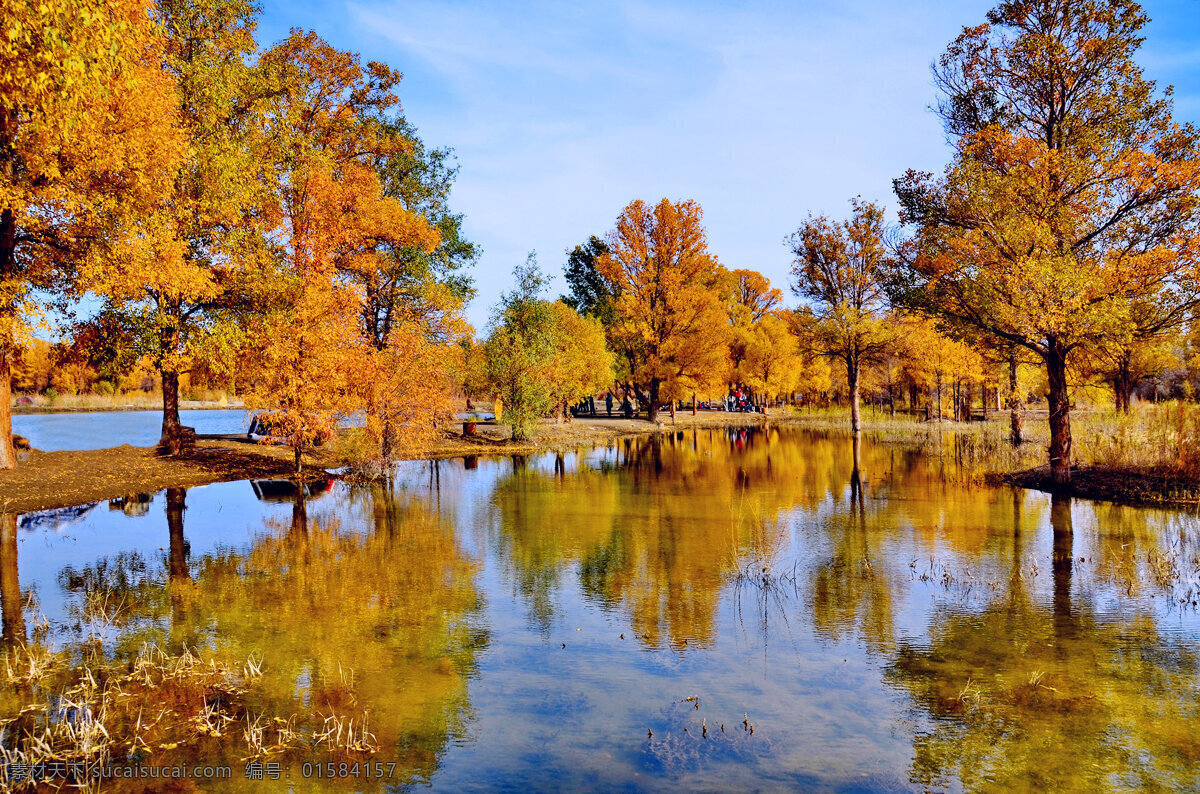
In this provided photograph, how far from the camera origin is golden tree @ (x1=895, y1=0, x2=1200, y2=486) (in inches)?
855

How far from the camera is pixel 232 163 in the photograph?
2577 cm

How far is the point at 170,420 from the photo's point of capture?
98.6ft

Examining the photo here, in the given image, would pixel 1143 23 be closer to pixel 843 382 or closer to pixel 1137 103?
pixel 1137 103

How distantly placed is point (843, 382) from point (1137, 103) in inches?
2841

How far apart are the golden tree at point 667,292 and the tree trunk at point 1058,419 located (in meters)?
35.0

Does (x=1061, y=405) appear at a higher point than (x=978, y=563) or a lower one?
higher

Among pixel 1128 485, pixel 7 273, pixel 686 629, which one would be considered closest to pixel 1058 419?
pixel 1128 485

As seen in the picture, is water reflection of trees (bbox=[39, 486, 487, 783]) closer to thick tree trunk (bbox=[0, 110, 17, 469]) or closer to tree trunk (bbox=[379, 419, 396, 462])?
thick tree trunk (bbox=[0, 110, 17, 469])

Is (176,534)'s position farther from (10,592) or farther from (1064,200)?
(1064,200)

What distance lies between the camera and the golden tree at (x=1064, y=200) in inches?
855

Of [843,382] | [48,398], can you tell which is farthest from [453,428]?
[48,398]

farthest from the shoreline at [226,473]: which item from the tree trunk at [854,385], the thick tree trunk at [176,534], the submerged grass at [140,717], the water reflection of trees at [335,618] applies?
the submerged grass at [140,717]

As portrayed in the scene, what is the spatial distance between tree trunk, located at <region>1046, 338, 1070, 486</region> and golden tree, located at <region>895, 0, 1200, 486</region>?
4 centimetres

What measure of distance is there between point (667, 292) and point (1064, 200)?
→ 118ft
